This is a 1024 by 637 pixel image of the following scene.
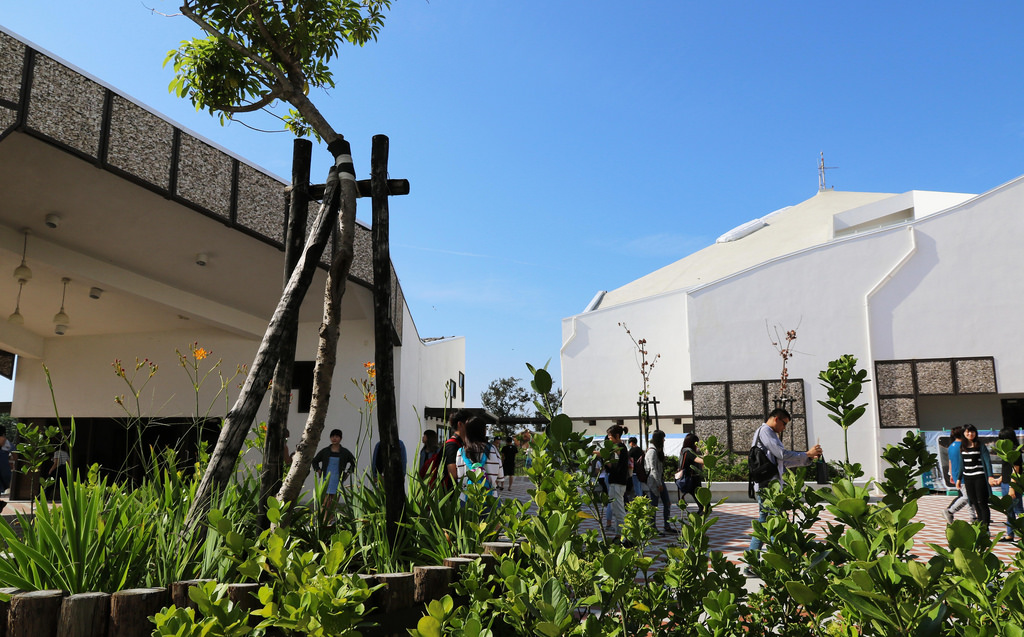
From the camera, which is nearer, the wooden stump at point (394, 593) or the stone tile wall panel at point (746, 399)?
the wooden stump at point (394, 593)

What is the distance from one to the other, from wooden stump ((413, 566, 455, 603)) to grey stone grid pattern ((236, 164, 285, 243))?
7.42 metres

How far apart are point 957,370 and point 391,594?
19.7 metres

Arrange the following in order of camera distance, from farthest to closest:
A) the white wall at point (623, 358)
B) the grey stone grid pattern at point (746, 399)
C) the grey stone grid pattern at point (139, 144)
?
the white wall at point (623, 358) → the grey stone grid pattern at point (746, 399) → the grey stone grid pattern at point (139, 144)

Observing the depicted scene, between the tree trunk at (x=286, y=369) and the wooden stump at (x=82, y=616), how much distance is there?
2.97 feet

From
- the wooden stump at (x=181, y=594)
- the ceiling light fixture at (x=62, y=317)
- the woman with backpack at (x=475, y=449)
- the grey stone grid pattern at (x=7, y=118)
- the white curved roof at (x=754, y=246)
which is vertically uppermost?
the white curved roof at (x=754, y=246)

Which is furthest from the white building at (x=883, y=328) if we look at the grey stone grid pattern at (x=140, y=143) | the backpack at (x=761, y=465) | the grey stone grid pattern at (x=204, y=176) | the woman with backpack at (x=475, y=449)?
the grey stone grid pattern at (x=140, y=143)

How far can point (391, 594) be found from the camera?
2344 millimetres

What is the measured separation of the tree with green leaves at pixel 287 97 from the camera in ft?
10.1

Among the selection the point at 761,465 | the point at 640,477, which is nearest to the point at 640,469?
the point at 640,477

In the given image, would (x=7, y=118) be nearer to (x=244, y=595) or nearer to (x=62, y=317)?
(x=62, y=317)

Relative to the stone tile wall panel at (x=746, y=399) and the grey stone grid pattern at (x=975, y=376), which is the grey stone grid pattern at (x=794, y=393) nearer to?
the stone tile wall panel at (x=746, y=399)

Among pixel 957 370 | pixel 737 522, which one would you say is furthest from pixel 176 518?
pixel 957 370

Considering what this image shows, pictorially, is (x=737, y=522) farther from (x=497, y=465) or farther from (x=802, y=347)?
(x=802, y=347)

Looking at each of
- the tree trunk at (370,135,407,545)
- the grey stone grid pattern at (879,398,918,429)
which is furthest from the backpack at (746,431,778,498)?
the grey stone grid pattern at (879,398,918,429)
